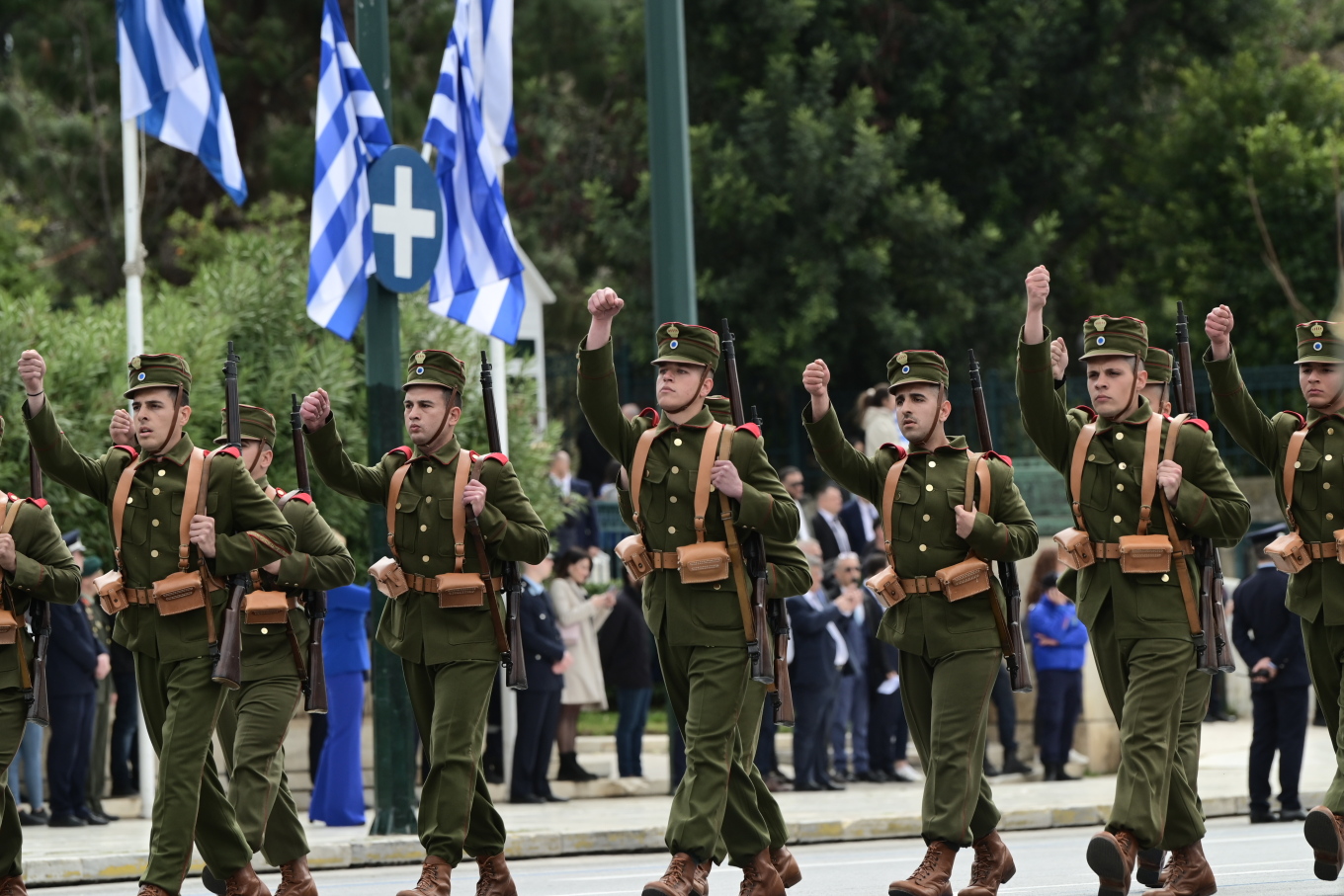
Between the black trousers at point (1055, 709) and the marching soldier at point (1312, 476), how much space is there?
7.50m

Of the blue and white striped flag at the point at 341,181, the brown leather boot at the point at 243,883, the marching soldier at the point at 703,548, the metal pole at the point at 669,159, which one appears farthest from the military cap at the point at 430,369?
the metal pole at the point at 669,159

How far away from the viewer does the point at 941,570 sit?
31.6 ft

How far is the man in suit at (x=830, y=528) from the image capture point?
62.3 ft

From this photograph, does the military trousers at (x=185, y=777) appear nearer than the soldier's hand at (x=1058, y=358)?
Yes

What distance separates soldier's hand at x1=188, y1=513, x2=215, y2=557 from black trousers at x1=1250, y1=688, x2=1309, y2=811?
8.17 meters

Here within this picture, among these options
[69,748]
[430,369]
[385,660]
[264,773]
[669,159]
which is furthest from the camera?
[669,159]

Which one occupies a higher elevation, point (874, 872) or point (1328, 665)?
point (1328, 665)

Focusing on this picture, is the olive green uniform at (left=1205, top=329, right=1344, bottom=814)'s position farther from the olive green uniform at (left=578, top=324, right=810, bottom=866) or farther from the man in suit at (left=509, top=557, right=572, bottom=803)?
the man in suit at (left=509, top=557, right=572, bottom=803)

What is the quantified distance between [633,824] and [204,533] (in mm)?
5810

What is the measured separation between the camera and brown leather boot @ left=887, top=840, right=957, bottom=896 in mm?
9172

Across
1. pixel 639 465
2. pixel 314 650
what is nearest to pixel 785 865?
pixel 639 465

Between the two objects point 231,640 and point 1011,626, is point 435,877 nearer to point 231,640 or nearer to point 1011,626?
point 231,640

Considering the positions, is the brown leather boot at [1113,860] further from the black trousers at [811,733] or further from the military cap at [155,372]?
the black trousers at [811,733]

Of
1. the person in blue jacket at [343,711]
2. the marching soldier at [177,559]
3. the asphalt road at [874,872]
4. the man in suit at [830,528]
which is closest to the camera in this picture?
the marching soldier at [177,559]
